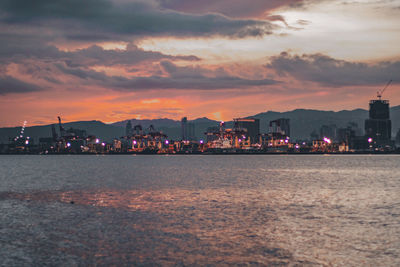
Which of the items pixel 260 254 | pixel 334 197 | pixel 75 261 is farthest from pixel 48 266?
pixel 334 197

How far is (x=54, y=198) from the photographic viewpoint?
6731 centimetres

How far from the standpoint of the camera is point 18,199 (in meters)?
65.9

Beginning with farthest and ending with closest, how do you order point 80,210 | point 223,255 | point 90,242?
point 80,210, point 90,242, point 223,255

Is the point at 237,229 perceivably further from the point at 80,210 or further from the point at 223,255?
the point at 80,210

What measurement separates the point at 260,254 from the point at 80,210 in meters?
29.4

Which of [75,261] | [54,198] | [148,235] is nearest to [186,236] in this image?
[148,235]

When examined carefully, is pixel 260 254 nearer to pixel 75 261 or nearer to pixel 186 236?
pixel 186 236

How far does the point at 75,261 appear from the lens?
28203 mm

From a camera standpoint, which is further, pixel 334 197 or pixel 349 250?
pixel 334 197

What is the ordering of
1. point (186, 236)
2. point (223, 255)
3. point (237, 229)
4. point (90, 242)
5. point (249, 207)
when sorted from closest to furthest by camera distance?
point (223, 255), point (90, 242), point (186, 236), point (237, 229), point (249, 207)

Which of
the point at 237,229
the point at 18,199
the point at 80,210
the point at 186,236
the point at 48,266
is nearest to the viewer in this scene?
the point at 48,266

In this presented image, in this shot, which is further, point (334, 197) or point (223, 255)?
point (334, 197)

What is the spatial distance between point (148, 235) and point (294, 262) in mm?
13981

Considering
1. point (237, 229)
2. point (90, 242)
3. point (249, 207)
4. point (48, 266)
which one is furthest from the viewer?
point (249, 207)
